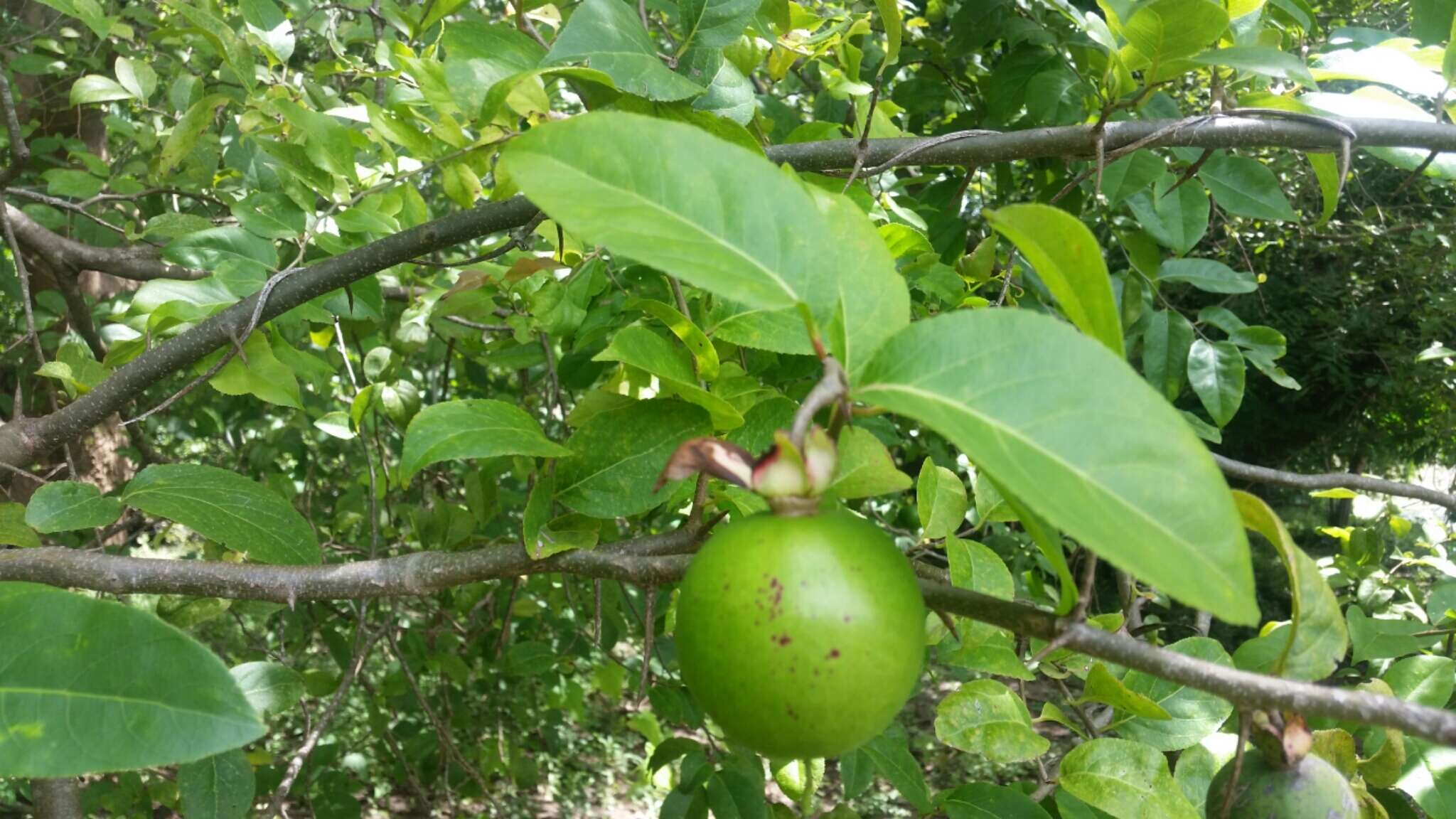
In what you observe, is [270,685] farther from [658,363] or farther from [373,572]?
[658,363]

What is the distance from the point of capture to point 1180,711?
134 centimetres

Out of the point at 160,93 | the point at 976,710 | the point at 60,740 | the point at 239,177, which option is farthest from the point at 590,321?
the point at 160,93

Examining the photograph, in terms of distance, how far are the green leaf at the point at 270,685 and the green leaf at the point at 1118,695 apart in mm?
1322

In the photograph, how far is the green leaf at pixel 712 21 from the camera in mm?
1318

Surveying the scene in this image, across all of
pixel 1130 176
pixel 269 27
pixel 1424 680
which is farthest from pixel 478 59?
pixel 1424 680

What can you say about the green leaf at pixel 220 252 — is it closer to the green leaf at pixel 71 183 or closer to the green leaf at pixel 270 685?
the green leaf at pixel 270 685

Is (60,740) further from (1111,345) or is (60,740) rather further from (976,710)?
(976,710)

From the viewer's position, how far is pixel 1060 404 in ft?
1.96

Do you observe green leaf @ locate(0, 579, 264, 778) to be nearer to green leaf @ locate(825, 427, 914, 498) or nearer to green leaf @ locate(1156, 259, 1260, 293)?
green leaf @ locate(825, 427, 914, 498)

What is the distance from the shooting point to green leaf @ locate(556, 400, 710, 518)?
1137 mm

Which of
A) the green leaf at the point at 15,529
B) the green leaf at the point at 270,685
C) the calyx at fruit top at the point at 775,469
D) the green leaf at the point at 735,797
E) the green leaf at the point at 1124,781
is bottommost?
the green leaf at the point at 735,797

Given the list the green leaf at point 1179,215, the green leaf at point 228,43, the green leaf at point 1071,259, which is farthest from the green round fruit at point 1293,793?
the green leaf at point 228,43

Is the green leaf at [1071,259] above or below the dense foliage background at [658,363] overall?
above

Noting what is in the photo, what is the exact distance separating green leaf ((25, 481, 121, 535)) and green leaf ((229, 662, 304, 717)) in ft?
1.44
